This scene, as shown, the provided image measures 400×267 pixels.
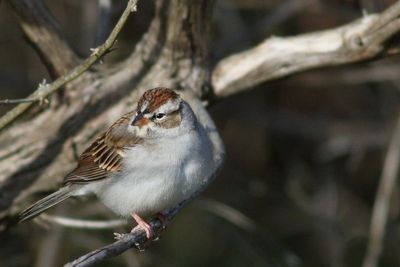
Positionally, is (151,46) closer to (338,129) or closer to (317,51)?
(317,51)

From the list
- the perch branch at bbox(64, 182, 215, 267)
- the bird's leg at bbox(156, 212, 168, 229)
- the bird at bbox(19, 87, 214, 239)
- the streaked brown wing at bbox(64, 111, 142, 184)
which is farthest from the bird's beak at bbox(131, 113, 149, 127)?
the bird's leg at bbox(156, 212, 168, 229)

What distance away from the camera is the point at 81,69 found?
11.8ft

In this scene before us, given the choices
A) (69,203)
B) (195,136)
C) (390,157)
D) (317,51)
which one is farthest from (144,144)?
(390,157)

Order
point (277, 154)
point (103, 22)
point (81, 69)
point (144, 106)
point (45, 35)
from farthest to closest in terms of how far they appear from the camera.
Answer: point (277, 154) → point (103, 22) → point (45, 35) → point (144, 106) → point (81, 69)

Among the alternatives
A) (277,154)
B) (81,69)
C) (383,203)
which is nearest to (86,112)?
(81,69)

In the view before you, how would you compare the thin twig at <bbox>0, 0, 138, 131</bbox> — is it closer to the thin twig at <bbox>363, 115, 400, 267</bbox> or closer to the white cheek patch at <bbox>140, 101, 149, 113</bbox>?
the white cheek patch at <bbox>140, 101, 149, 113</bbox>

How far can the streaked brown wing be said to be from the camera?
4.25m

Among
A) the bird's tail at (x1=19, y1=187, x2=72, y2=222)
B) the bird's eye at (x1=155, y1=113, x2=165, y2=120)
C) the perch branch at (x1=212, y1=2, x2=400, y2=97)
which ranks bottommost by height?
the perch branch at (x1=212, y1=2, x2=400, y2=97)

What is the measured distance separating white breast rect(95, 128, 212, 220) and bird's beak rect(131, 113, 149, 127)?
13 centimetres

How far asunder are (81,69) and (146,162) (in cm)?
70

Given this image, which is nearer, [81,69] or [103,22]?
[81,69]

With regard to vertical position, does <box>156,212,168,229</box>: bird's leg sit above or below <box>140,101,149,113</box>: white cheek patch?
below

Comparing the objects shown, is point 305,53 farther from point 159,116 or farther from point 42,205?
point 42,205

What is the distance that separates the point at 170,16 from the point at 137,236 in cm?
119
